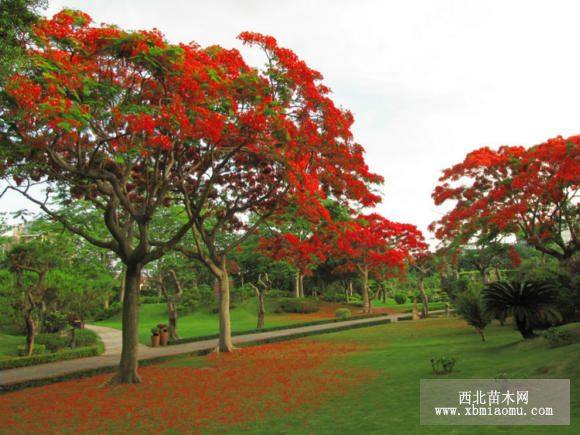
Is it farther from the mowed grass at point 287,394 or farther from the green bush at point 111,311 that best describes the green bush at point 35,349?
the green bush at point 111,311

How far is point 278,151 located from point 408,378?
27.1ft

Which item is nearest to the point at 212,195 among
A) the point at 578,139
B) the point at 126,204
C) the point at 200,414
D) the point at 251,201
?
the point at 251,201

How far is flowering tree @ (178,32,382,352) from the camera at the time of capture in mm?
14398

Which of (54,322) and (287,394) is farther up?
(287,394)

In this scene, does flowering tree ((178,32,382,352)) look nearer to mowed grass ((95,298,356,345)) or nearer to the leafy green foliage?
the leafy green foliage

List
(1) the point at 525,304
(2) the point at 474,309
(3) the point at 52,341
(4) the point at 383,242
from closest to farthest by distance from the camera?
(1) the point at 525,304, (2) the point at 474,309, (3) the point at 52,341, (4) the point at 383,242

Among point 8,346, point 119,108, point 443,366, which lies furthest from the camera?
point 8,346

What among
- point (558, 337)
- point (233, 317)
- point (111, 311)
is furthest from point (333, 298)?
point (558, 337)

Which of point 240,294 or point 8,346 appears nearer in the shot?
point 8,346

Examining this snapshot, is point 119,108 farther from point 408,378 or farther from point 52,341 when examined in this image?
point 52,341

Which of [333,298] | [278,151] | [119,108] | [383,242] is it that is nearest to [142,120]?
[119,108]

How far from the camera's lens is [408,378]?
36.7ft

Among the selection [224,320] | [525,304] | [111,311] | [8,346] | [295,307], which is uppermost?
[525,304]

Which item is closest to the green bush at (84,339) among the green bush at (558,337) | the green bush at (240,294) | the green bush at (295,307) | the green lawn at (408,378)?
the green lawn at (408,378)
